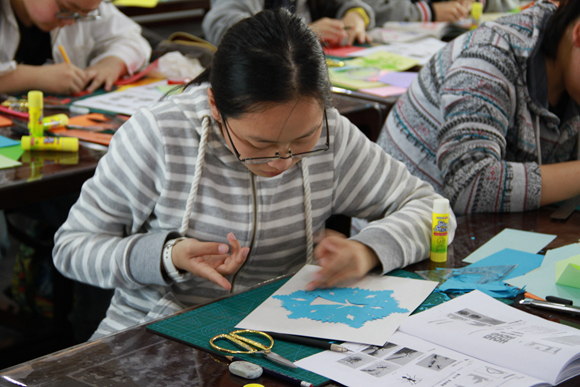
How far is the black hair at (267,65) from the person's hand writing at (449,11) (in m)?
2.76

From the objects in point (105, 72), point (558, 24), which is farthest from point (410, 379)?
point (105, 72)

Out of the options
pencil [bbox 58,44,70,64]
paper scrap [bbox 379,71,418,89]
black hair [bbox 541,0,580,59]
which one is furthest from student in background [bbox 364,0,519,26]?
black hair [bbox 541,0,580,59]

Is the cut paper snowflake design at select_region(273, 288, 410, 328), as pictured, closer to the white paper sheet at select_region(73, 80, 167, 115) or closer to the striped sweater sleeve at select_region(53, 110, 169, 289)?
the striped sweater sleeve at select_region(53, 110, 169, 289)

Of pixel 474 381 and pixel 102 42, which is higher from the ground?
pixel 102 42

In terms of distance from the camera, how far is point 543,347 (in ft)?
2.68

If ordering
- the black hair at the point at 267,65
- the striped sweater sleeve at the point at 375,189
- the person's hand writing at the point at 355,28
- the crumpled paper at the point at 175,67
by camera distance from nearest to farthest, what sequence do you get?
the black hair at the point at 267,65 < the striped sweater sleeve at the point at 375,189 < the crumpled paper at the point at 175,67 < the person's hand writing at the point at 355,28

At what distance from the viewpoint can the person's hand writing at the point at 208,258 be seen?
100cm

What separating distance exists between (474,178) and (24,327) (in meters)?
1.46

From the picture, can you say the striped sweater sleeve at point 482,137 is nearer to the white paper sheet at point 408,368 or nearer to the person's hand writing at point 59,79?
the white paper sheet at point 408,368

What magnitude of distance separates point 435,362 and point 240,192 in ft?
1.68

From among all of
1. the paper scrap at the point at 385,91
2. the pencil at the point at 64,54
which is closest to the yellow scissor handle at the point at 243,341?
the paper scrap at the point at 385,91

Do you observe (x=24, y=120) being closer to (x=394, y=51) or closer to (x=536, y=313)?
(x=536, y=313)

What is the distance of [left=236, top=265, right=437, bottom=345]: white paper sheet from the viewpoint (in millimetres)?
878

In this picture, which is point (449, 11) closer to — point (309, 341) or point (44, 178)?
point (44, 178)
